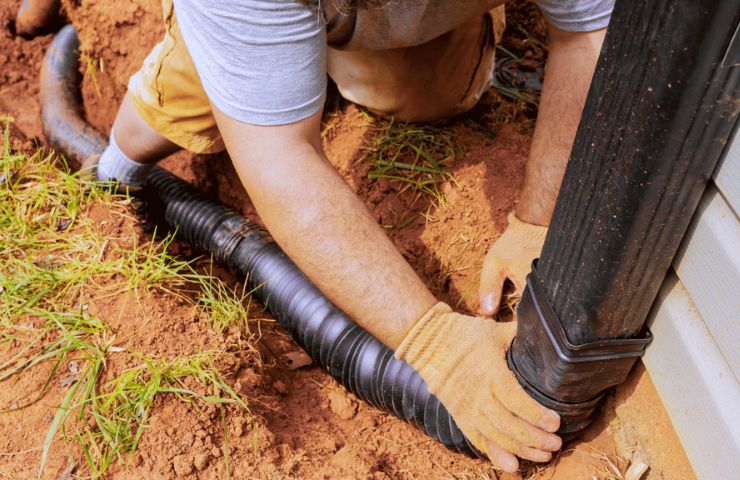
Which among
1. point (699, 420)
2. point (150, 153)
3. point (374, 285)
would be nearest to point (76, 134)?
point (150, 153)

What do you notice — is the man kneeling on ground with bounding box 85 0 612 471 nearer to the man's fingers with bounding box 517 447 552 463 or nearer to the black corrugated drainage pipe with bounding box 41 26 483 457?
the man's fingers with bounding box 517 447 552 463

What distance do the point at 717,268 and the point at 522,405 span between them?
0.58 m

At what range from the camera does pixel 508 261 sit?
2.05 metres

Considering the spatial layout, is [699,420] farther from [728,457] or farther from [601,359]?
[601,359]

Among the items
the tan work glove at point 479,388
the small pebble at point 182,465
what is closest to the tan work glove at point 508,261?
the tan work glove at point 479,388

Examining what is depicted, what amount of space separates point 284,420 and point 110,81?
2235 mm

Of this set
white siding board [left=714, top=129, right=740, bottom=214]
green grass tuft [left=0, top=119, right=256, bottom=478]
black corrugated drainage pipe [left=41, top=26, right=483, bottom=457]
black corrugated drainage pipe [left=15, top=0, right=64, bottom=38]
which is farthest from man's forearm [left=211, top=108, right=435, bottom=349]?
black corrugated drainage pipe [left=15, top=0, right=64, bottom=38]

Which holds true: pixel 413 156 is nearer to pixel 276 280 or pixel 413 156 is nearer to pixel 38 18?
pixel 276 280

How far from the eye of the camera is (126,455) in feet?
5.57

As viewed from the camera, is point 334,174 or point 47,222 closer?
point 334,174

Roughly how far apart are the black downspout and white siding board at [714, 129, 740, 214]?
2 cm

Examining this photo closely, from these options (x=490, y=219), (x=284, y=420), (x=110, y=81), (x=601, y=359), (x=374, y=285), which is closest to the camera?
(x=601, y=359)

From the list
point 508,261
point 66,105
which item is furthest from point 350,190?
point 66,105

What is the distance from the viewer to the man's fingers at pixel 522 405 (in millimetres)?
1590
